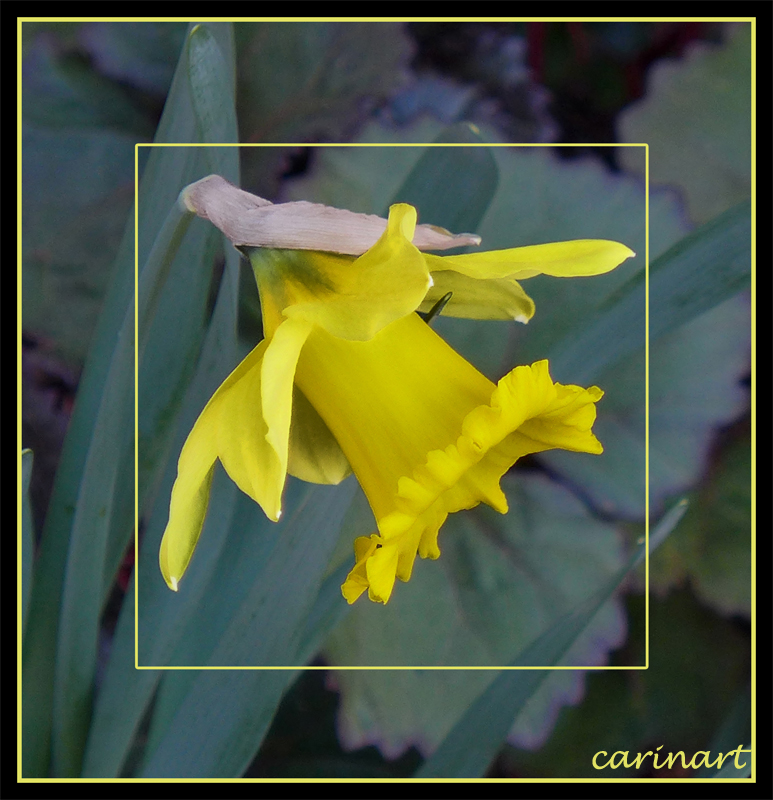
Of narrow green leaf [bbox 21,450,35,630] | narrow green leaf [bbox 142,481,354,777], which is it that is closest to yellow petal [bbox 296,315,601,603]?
narrow green leaf [bbox 142,481,354,777]

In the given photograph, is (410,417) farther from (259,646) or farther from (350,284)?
(259,646)

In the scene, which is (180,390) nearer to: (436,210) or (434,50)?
(436,210)

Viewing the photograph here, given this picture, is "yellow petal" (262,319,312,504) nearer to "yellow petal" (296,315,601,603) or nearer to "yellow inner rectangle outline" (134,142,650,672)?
"yellow petal" (296,315,601,603)

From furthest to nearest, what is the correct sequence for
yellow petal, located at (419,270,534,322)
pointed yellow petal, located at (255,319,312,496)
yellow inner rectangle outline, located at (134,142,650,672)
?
yellow inner rectangle outline, located at (134,142,650,672) < yellow petal, located at (419,270,534,322) < pointed yellow petal, located at (255,319,312,496)

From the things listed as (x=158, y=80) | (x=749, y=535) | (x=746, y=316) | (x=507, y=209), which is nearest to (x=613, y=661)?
(x=749, y=535)

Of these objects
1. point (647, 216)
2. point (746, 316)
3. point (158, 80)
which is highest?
point (158, 80)

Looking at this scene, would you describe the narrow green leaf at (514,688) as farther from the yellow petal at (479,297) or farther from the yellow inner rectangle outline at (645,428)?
the yellow petal at (479,297)

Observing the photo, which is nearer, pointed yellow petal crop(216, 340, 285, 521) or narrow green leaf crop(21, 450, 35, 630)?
pointed yellow petal crop(216, 340, 285, 521)
